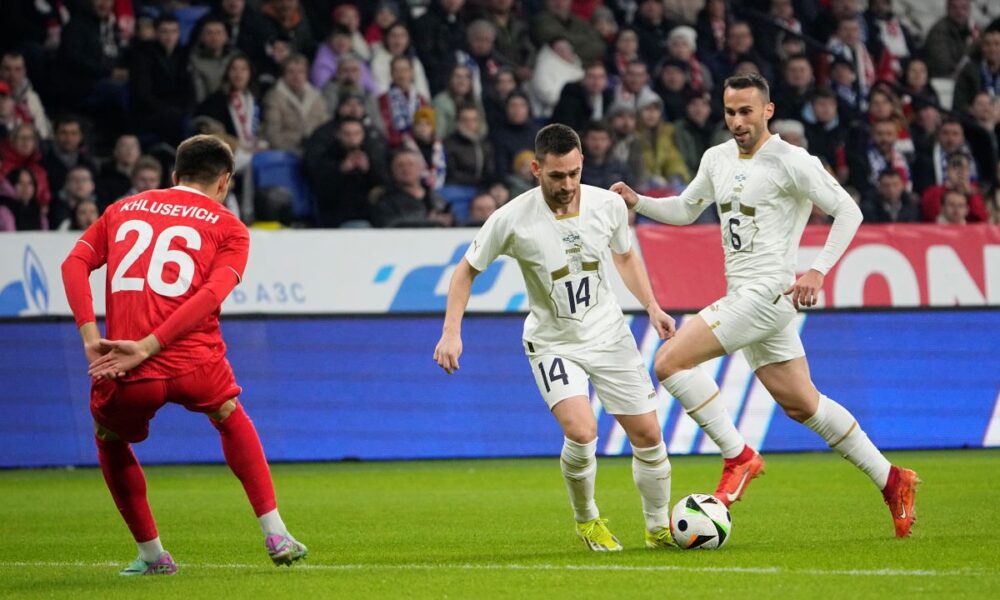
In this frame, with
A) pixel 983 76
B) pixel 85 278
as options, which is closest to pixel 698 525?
pixel 85 278

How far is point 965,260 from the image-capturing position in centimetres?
1598

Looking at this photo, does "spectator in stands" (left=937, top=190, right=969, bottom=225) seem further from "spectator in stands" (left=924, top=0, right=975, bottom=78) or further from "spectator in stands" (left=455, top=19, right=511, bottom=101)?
"spectator in stands" (left=455, top=19, right=511, bottom=101)

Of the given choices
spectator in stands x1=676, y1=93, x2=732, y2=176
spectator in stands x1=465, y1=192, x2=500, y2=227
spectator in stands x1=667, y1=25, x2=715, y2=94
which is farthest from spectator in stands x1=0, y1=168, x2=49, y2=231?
spectator in stands x1=667, y1=25, x2=715, y2=94

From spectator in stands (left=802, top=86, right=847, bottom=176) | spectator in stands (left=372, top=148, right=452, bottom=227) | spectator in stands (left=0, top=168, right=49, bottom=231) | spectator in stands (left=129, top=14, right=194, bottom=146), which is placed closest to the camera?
spectator in stands (left=0, top=168, right=49, bottom=231)

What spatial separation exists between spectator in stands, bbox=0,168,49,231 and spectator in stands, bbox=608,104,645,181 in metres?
5.86

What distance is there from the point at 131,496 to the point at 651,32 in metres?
13.5

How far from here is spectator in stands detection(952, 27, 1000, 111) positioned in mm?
19469

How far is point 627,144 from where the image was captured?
17.4m

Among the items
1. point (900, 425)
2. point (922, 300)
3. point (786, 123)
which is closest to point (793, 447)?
point (900, 425)

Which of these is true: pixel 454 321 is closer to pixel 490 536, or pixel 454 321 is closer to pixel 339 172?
pixel 490 536

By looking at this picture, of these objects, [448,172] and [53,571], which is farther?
[448,172]

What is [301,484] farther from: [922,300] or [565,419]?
[922,300]

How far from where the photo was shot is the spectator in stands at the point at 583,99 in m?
17.7

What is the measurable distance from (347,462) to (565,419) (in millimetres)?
6466
